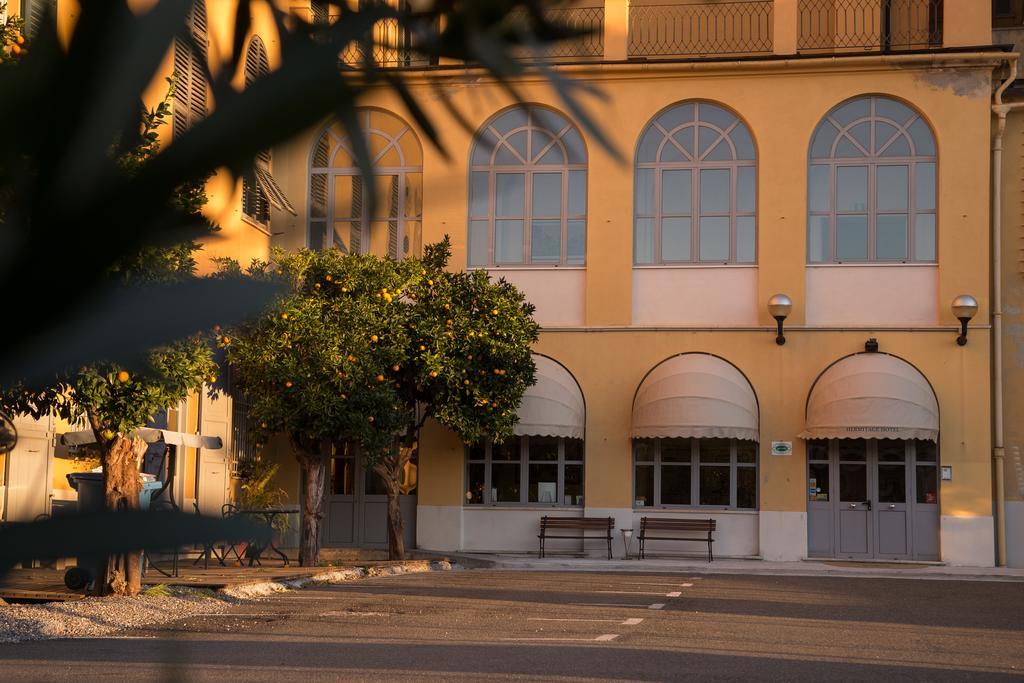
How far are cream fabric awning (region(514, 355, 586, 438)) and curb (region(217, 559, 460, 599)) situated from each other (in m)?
3.22

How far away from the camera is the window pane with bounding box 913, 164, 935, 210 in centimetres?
2511

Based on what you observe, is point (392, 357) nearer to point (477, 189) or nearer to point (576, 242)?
point (576, 242)

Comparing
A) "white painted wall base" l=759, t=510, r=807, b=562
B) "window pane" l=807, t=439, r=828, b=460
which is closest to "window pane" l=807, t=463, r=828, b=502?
"window pane" l=807, t=439, r=828, b=460

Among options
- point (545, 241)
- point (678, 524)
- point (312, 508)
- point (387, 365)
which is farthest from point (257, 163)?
point (545, 241)

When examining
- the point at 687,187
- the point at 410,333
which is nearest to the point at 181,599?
the point at 410,333

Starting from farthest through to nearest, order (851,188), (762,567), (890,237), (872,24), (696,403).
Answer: (872,24)
(851,188)
(890,237)
(696,403)
(762,567)

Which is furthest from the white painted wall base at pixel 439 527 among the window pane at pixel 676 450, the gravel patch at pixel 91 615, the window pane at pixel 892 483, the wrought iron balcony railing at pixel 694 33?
the gravel patch at pixel 91 615

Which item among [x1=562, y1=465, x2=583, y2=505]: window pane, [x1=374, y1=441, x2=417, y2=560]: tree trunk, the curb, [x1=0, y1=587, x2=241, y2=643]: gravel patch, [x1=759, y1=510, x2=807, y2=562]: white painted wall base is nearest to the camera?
[x1=0, y1=587, x2=241, y2=643]: gravel patch

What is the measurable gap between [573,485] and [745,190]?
6.24m

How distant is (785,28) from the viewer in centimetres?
2611

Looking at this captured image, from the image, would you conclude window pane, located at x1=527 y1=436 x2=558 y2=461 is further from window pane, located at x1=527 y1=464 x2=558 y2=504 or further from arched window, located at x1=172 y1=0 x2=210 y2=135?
arched window, located at x1=172 y1=0 x2=210 y2=135

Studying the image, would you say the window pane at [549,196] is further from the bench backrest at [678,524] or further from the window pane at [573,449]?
Answer: the bench backrest at [678,524]

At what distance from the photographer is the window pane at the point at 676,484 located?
2562 cm

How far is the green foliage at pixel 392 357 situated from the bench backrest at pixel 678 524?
3445mm
